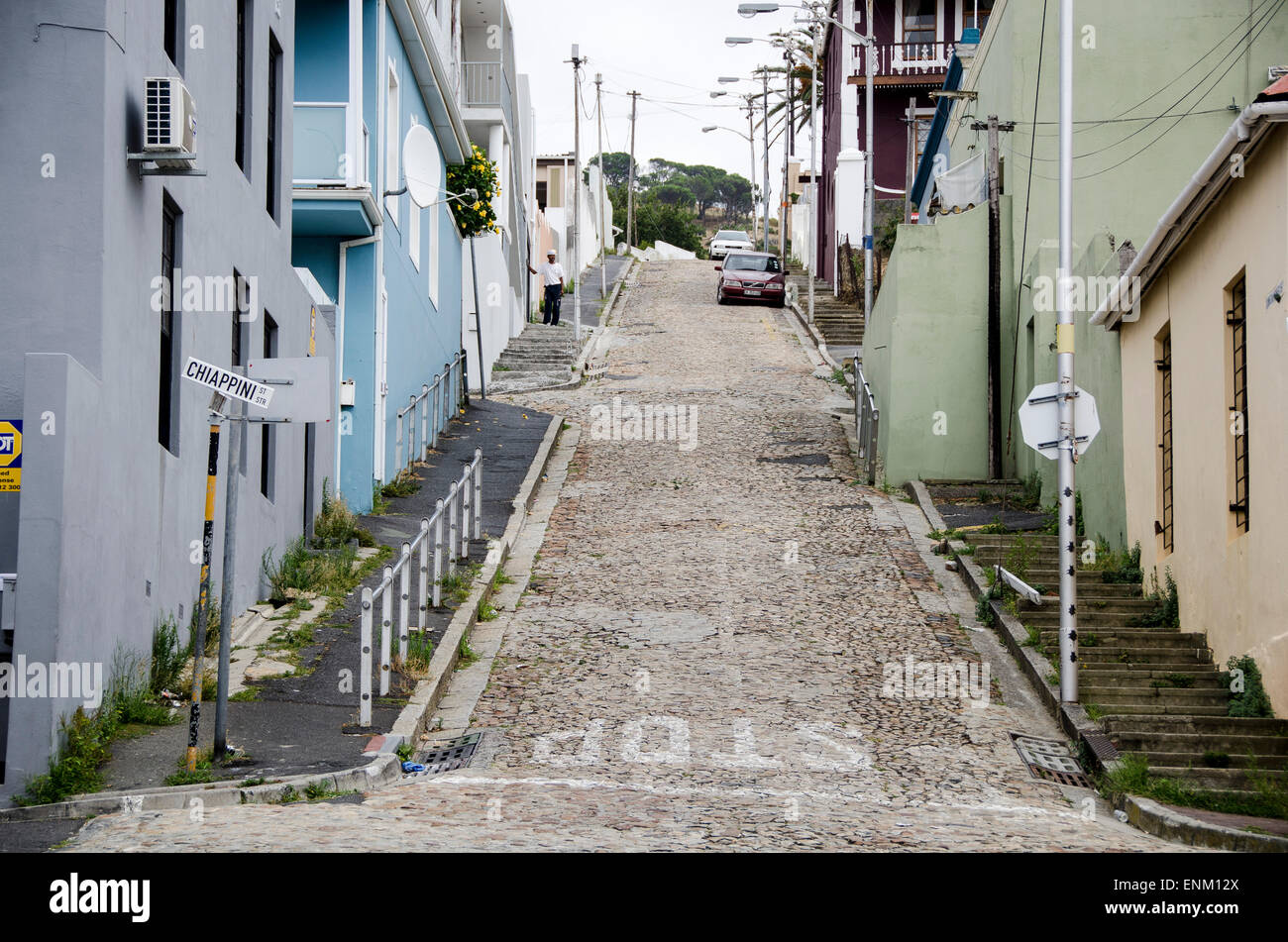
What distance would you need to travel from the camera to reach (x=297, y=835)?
734 centimetres

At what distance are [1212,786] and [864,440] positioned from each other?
12711 mm

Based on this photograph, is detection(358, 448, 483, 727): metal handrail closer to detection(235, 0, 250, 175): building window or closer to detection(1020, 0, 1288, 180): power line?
detection(235, 0, 250, 175): building window

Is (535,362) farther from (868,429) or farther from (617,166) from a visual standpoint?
(617,166)

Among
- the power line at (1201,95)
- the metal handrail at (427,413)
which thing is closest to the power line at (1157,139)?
the power line at (1201,95)

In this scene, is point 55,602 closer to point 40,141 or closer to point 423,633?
point 40,141

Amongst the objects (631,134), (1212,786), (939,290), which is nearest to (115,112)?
(1212,786)

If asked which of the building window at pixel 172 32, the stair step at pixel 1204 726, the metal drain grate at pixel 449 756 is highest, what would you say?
the building window at pixel 172 32

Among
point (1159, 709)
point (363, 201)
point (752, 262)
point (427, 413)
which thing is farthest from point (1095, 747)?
point (752, 262)

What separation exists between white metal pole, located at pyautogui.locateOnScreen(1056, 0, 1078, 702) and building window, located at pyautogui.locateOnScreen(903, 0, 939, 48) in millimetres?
33449

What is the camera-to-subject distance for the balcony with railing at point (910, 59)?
144 feet

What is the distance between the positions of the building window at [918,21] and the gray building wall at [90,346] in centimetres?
3624

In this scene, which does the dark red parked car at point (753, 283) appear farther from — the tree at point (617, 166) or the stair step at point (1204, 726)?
the tree at point (617, 166)

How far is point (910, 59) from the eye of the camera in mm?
44219

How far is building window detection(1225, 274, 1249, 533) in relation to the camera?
1152cm
